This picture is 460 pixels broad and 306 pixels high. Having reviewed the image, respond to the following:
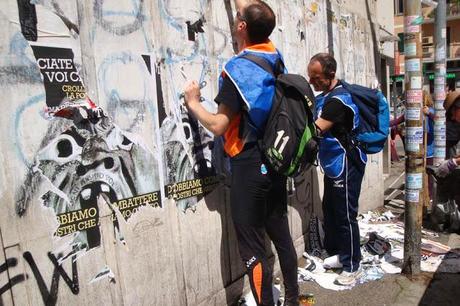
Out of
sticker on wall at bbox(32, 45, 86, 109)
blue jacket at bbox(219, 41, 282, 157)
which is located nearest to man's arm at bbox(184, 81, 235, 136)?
blue jacket at bbox(219, 41, 282, 157)

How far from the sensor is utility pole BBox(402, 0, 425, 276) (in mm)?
3992

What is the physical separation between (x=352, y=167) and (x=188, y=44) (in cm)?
194

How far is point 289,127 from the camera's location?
8.70 ft

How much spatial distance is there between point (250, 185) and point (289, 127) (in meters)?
0.43

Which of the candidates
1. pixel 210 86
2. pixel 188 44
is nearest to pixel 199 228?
pixel 210 86

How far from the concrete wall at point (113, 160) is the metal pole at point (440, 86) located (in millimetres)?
4027

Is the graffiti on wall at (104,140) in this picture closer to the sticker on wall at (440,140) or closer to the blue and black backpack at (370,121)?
the blue and black backpack at (370,121)

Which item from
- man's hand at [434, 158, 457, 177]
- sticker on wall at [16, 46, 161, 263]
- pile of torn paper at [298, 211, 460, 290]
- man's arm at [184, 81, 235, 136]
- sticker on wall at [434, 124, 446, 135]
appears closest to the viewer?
sticker on wall at [16, 46, 161, 263]

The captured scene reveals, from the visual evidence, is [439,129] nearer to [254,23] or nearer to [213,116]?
[254,23]

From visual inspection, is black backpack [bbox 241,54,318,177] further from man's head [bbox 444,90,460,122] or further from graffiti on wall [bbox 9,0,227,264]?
man's head [bbox 444,90,460,122]

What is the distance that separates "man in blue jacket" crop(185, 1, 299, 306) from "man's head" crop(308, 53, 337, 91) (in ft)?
3.91

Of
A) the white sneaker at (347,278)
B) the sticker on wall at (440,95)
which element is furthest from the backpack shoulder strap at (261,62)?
the sticker on wall at (440,95)

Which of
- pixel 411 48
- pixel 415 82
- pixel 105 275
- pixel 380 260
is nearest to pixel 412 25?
pixel 411 48

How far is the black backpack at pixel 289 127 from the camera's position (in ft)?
8.60
